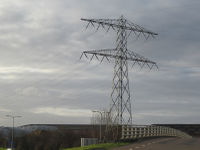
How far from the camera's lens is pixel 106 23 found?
48312mm

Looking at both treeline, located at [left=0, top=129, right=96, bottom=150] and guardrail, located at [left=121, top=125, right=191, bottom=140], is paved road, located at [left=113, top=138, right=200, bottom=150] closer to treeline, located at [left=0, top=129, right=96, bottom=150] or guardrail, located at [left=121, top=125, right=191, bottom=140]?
guardrail, located at [left=121, top=125, right=191, bottom=140]

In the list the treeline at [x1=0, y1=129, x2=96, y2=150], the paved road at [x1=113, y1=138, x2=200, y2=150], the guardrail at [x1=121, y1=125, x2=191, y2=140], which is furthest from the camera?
the treeline at [x1=0, y1=129, x2=96, y2=150]

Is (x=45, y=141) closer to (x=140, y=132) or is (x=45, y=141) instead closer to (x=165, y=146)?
(x=140, y=132)

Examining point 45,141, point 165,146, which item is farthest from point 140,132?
point 45,141

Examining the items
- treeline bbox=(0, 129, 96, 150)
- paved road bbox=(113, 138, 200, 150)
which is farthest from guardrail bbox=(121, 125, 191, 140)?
treeline bbox=(0, 129, 96, 150)

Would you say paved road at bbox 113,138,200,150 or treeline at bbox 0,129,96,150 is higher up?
paved road at bbox 113,138,200,150

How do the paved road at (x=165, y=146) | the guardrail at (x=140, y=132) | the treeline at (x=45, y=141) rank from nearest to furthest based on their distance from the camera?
the paved road at (x=165, y=146), the guardrail at (x=140, y=132), the treeline at (x=45, y=141)

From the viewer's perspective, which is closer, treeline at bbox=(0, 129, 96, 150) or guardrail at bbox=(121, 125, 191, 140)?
guardrail at bbox=(121, 125, 191, 140)

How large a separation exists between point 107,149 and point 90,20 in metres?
19.0

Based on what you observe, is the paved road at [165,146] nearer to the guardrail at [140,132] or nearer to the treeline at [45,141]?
the guardrail at [140,132]

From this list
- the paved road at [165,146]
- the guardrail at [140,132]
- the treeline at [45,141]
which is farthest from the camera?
the treeline at [45,141]

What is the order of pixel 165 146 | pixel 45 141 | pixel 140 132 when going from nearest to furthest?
1. pixel 165 146
2. pixel 140 132
3. pixel 45 141

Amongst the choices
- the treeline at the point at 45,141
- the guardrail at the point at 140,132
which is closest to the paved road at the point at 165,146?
the guardrail at the point at 140,132

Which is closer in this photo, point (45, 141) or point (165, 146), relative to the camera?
point (165, 146)
